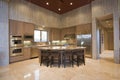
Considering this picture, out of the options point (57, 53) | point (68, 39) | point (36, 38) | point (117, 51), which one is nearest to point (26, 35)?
point (36, 38)

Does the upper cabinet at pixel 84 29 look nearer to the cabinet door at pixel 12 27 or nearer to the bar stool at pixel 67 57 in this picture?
the bar stool at pixel 67 57

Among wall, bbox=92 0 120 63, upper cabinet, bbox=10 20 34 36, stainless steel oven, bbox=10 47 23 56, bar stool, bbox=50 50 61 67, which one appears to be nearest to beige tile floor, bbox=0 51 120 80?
bar stool, bbox=50 50 61 67

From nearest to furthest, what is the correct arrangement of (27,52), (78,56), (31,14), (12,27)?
1. (78,56)
2. (12,27)
3. (27,52)
4. (31,14)

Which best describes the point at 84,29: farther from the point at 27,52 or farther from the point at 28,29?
the point at 27,52

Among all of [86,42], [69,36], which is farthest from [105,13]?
[69,36]

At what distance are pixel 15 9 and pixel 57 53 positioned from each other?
12.6 ft

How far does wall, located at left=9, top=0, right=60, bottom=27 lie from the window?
0.64 metres

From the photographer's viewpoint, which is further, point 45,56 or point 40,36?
point 40,36

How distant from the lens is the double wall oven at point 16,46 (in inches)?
208

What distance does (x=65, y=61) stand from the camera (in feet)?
15.9

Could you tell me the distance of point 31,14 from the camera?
21.6 ft

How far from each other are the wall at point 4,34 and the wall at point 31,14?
454 millimetres

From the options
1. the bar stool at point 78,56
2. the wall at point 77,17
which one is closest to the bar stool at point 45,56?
the bar stool at point 78,56

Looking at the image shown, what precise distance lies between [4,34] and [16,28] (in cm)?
82
